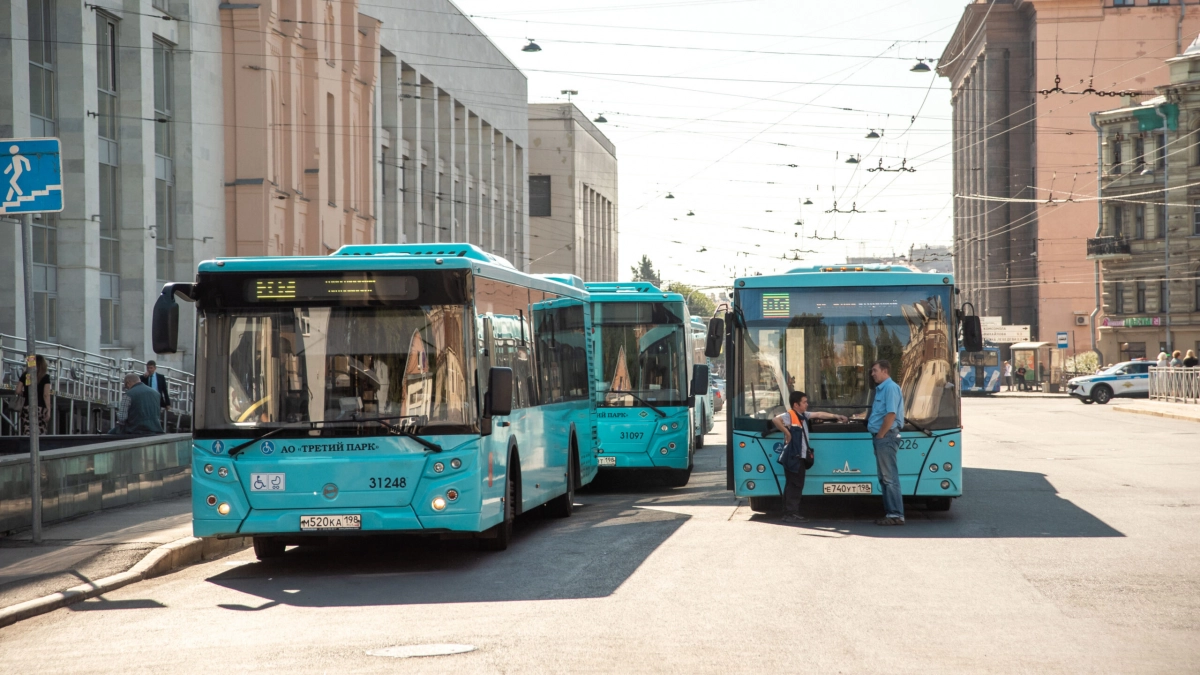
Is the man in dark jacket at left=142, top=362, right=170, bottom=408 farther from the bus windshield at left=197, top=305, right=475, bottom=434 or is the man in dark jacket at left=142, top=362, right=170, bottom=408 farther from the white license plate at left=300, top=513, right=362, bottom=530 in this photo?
the white license plate at left=300, top=513, right=362, bottom=530

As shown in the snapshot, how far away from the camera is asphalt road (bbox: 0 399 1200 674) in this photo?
7.25 metres

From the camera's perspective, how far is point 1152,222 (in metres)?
70.1

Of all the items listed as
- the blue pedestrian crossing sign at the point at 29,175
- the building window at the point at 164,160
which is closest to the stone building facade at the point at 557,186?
the building window at the point at 164,160

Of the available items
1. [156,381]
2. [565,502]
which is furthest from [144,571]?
[156,381]

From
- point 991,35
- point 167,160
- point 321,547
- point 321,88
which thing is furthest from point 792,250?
point 321,547

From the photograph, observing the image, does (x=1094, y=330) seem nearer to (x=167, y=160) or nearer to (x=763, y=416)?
(x=167, y=160)

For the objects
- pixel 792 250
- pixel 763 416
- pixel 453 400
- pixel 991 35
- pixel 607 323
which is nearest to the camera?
pixel 453 400

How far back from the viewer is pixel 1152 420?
36938 millimetres

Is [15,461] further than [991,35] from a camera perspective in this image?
No

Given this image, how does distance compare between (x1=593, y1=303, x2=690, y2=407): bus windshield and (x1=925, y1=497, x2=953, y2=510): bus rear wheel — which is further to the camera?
(x1=593, y1=303, x2=690, y2=407): bus windshield

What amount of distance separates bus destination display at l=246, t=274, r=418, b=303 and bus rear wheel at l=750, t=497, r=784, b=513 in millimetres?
5534

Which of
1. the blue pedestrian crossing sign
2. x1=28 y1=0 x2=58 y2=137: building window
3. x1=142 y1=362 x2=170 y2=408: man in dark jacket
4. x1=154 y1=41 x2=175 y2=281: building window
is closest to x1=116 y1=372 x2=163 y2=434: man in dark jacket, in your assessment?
x1=142 y1=362 x2=170 y2=408: man in dark jacket

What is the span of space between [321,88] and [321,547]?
32282mm

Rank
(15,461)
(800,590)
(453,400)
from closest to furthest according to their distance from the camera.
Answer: (800,590) < (453,400) < (15,461)
